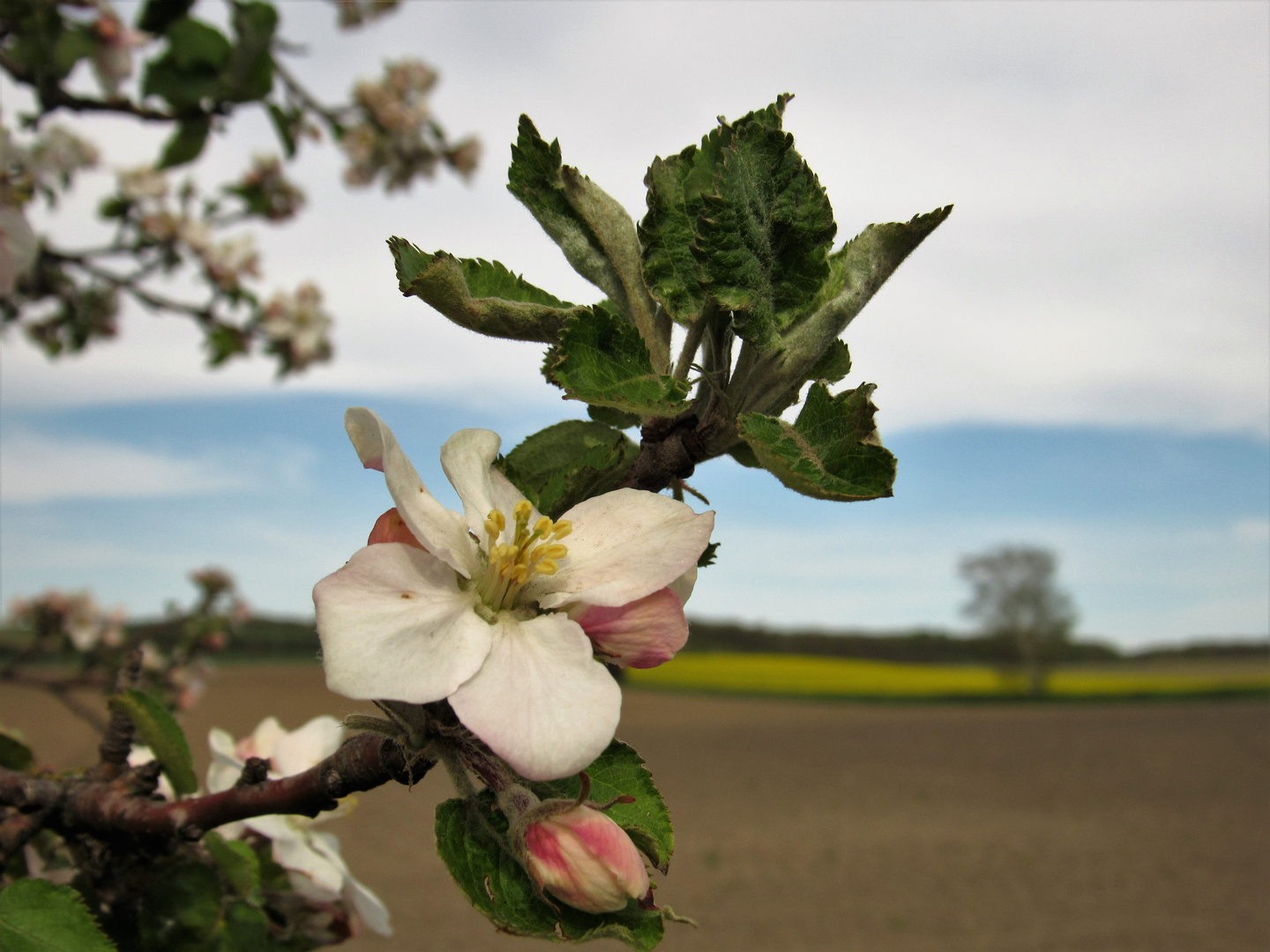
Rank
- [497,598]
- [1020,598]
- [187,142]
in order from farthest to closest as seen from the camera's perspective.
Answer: [1020,598] → [187,142] → [497,598]

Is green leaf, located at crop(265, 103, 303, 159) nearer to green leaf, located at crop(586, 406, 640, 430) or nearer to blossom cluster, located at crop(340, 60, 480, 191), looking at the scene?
blossom cluster, located at crop(340, 60, 480, 191)

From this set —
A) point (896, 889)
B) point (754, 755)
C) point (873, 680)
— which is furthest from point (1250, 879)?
point (873, 680)

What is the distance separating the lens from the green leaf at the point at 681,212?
0.71 metres

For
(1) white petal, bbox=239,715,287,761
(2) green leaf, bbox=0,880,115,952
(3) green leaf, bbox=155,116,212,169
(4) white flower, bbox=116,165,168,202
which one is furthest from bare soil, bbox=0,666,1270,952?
(2) green leaf, bbox=0,880,115,952

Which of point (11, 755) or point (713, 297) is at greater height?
point (713, 297)

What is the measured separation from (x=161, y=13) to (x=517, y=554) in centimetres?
239

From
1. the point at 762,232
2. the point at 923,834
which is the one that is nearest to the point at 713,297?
the point at 762,232

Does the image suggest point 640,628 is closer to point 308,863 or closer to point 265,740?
point 308,863

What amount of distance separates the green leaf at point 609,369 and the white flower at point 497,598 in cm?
8

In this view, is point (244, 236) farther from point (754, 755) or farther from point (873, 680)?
point (873, 680)

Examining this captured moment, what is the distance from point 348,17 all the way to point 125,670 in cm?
479

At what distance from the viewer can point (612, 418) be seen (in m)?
0.81

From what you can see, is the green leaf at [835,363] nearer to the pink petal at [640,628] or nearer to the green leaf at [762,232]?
the green leaf at [762,232]

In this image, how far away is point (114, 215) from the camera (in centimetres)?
422
